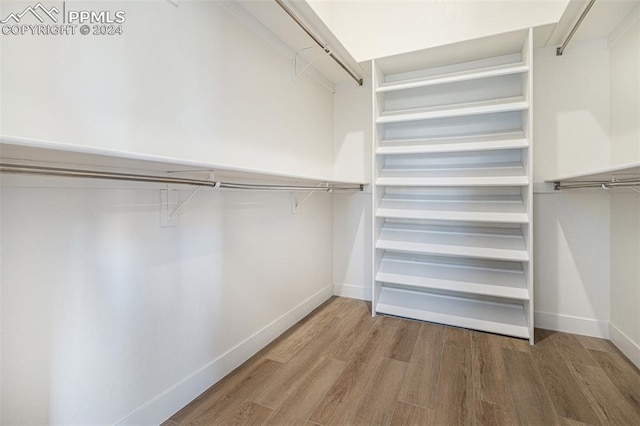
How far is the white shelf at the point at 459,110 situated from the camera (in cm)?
210

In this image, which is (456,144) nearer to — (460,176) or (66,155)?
(460,176)

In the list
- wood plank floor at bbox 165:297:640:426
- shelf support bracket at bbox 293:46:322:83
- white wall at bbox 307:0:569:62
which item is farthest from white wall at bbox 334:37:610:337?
shelf support bracket at bbox 293:46:322:83

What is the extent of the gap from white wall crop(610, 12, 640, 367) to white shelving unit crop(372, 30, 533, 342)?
521mm

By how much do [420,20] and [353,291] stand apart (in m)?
2.55

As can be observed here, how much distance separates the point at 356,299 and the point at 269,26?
2381 millimetres

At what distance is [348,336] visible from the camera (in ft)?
7.06

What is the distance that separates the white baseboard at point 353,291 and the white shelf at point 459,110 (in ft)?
5.14

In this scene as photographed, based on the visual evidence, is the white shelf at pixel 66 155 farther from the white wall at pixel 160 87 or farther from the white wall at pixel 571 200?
the white wall at pixel 571 200

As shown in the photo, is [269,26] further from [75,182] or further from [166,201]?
[75,182]

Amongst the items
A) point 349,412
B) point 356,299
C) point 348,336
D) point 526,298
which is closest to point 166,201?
point 349,412

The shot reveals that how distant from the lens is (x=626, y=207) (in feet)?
6.26

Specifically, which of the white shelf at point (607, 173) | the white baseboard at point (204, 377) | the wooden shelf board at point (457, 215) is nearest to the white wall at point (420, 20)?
the white shelf at point (607, 173)

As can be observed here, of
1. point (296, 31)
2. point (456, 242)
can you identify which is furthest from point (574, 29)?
point (296, 31)

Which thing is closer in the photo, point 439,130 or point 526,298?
point 526,298
